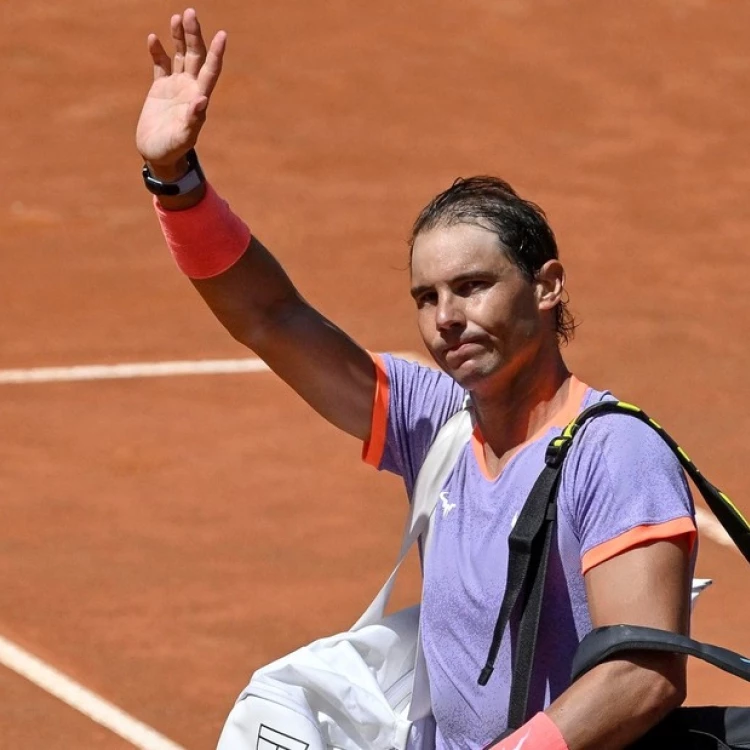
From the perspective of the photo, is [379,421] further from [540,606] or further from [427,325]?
[540,606]

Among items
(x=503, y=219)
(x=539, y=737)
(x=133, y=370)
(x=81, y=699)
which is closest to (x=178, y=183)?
(x=503, y=219)

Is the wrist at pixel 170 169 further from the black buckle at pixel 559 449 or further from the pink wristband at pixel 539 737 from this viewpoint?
the pink wristband at pixel 539 737

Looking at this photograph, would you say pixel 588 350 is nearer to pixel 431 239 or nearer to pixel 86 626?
pixel 86 626

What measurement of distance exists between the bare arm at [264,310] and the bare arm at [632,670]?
38.5 inches

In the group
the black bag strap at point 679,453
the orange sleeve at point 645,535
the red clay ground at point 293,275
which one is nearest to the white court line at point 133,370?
the red clay ground at point 293,275

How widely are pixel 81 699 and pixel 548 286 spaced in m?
3.39

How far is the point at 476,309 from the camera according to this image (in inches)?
135

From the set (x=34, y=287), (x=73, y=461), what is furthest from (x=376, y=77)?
(x=73, y=461)

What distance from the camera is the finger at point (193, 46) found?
3898 millimetres

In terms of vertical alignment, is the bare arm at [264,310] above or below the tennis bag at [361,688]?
above

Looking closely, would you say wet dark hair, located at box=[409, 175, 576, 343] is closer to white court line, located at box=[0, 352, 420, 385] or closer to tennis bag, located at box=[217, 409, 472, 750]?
tennis bag, located at box=[217, 409, 472, 750]

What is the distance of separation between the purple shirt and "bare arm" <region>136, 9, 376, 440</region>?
0.22m

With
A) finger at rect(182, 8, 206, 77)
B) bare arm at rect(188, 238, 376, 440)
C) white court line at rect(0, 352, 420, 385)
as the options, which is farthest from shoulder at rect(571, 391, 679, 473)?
white court line at rect(0, 352, 420, 385)

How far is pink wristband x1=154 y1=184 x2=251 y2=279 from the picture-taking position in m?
Result: 3.88
